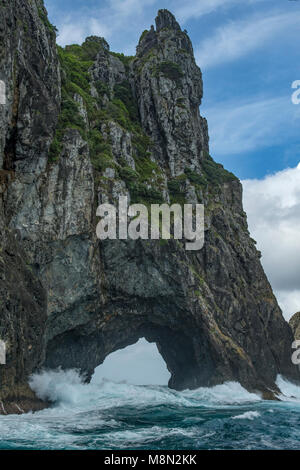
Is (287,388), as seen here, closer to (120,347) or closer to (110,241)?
(120,347)

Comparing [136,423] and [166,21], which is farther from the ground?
[166,21]

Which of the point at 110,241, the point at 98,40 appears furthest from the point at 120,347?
the point at 98,40

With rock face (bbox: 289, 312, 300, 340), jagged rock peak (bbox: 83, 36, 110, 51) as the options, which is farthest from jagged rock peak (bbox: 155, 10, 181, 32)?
rock face (bbox: 289, 312, 300, 340)

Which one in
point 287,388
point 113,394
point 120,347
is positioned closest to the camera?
point 113,394

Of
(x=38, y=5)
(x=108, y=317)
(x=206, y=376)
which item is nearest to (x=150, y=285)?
(x=108, y=317)

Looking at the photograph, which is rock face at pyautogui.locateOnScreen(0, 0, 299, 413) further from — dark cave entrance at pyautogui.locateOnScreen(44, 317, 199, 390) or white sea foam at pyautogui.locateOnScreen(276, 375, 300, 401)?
white sea foam at pyautogui.locateOnScreen(276, 375, 300, 401)

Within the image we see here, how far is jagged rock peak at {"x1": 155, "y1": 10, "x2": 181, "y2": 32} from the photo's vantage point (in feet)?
212

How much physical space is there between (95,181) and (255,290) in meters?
27.9

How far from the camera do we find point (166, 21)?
213 feet

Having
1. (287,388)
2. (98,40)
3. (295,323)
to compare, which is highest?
(98,40)

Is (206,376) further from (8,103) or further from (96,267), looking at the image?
(8,103)

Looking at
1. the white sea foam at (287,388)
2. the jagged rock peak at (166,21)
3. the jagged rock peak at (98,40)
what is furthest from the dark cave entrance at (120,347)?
the jagged rock peak at (166,21)

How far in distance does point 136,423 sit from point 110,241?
16350mm

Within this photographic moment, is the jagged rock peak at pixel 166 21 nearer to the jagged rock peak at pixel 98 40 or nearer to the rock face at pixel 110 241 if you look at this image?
the rock face at pixel 110 241
